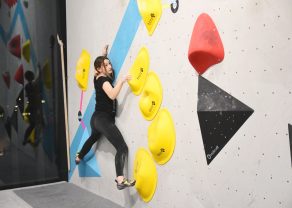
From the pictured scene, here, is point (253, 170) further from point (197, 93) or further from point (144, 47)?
point (144, 47)

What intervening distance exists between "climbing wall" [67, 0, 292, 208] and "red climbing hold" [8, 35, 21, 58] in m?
1.24

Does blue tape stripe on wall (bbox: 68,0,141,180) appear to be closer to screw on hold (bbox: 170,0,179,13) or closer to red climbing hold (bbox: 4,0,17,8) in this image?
screw on hold (bbox: 170,0,179,13)

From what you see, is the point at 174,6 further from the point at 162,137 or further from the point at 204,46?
the point at 162,137

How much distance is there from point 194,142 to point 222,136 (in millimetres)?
255

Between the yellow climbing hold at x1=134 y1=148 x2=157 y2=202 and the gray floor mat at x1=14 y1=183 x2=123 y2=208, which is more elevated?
the yellow climbing hold at x1=134 y1=148 x2=157 y2=202

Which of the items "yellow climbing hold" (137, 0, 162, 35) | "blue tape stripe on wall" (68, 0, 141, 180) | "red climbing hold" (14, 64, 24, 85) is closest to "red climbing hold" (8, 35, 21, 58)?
"red climbing hold" (14, 64, 24, 85)

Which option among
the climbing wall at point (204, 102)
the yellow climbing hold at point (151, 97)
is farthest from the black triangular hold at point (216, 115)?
the yellow climbing hold at point (151, 97)

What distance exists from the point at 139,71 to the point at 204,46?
0.78 meters

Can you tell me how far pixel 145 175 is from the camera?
2783 mm

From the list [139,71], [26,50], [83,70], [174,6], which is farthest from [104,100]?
[26,50]

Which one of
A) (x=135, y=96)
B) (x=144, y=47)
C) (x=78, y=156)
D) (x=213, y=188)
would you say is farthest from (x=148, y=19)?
(x=78, y=156)

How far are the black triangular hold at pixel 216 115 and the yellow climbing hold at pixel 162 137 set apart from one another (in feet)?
1.04

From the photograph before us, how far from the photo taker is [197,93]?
7.46 ft

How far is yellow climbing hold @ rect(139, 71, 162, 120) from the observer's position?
264cm
